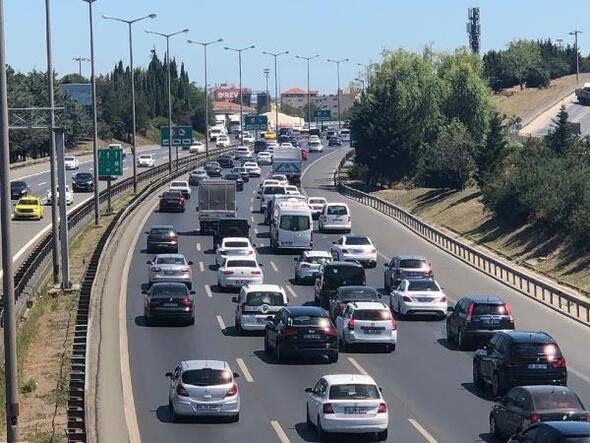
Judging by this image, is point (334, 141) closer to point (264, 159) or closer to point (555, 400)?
point (264, 159)

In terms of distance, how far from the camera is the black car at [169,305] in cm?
4066

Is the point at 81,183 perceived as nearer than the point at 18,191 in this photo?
No

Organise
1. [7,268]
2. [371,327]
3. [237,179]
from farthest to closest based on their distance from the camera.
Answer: [237,179], [371,327], [7,268]

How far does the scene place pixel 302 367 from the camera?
34406 millimetres

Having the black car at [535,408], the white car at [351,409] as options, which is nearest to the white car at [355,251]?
the white car at [351,409]

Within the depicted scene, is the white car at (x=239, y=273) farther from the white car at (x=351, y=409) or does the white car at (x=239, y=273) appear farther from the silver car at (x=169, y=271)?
the white car at (x=351, y=409)

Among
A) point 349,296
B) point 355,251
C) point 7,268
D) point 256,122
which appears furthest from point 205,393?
point 256,122

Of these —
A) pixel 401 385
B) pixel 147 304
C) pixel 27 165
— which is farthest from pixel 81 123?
pixel 401 385

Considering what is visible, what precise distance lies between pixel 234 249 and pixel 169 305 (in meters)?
13.6

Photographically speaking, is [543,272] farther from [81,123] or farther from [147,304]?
[81,123]

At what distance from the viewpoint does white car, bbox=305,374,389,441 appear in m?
24.8

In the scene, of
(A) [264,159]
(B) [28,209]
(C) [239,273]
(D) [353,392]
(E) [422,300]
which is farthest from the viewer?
(A) [264,159]

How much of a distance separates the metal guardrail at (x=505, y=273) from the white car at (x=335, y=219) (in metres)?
3.45

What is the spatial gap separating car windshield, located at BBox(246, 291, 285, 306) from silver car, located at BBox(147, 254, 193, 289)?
29.9 feet
